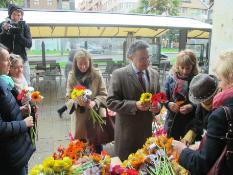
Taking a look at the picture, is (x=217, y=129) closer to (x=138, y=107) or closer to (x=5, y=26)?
(x=138, y=107)

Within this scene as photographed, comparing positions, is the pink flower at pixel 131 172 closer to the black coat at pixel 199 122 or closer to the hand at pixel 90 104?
the black coat at pixel 199 122

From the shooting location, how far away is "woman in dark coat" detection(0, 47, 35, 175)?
212 cm

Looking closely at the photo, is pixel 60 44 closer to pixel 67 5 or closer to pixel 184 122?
pixel 184 122

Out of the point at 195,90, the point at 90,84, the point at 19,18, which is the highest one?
the point at 19,18

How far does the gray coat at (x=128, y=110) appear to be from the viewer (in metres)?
2.65

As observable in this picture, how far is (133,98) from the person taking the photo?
2.69m

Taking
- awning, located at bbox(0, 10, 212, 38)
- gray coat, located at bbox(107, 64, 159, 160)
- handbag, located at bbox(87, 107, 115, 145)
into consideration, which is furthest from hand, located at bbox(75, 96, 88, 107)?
awning, located at bbox(0, 10, 212, 38)

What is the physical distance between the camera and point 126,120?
2736mm

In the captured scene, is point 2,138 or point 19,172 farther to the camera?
point 19,172

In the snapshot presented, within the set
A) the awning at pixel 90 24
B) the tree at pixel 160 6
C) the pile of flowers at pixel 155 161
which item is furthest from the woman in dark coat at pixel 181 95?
the tree at pixel 160 6

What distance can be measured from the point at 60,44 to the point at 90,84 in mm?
13144

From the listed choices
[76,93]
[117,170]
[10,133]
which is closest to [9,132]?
[10,133]

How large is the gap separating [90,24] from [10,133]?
22.7 ft

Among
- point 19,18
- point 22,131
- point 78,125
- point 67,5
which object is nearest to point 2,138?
point 22,131
